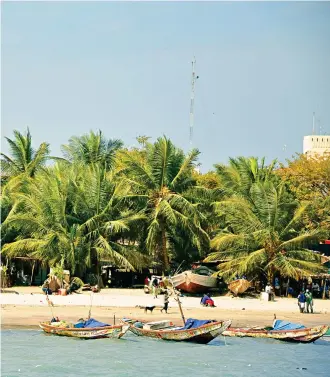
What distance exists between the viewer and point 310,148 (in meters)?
90.9

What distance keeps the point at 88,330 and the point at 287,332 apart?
7503 mm

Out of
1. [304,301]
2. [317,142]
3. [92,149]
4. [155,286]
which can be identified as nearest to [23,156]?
[92,149]

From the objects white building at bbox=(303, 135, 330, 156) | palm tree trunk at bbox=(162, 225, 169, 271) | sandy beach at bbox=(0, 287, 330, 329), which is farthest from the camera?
white building at bbox=(303, 135, 330, 156)

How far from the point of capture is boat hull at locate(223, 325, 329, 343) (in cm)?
→ 3039

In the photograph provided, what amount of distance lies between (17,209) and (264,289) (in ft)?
46.8

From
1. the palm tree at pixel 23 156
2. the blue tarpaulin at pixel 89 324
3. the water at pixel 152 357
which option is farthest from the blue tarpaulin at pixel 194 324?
the palm tree at pixel 23 156

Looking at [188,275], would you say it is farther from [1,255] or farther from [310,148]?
[310,148]

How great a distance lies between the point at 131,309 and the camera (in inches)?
1458

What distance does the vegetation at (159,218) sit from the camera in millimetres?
41875

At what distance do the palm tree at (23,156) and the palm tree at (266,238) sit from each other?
13.3 metres

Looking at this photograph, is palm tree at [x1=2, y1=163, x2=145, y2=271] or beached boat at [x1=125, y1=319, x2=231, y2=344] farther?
palm tree at [x1=2, y1=163, x2=145, y2=271]

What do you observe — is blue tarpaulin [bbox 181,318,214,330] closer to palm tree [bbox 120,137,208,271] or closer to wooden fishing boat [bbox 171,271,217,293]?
wooden fishing boat [bbox 171,271,217,293]

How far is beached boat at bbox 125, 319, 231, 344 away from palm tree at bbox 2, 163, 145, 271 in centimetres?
1188

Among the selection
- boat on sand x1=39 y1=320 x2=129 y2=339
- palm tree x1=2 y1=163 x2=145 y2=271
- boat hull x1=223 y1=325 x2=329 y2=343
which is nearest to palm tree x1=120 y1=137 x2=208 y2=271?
palm tree x1=2 y1=163 x2=145 y2=271
